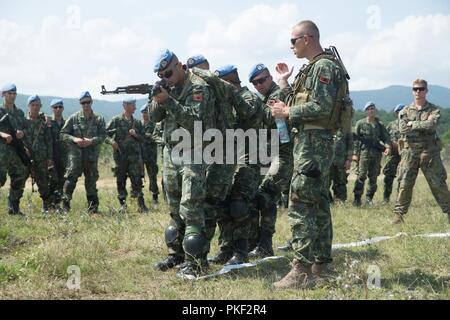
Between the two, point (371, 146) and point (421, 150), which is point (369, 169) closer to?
point (371, 146)

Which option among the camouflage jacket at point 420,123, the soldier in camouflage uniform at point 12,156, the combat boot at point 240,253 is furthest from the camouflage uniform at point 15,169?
the camouflage jacket at point 420,123

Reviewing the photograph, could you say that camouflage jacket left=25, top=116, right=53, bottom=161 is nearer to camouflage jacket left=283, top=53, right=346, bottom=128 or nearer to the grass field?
the grass field

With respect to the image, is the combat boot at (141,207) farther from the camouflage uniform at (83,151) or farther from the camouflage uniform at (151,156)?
the camouflage uniform at (151,156)

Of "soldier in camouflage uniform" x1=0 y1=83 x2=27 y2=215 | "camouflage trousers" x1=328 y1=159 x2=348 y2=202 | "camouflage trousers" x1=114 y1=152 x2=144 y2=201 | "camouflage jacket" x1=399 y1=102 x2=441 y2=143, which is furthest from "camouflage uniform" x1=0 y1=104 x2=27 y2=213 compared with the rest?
"camouflage jacket" x1=399 y1=102 x2=441 y2=143

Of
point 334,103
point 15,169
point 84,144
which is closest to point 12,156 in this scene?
point 15,169

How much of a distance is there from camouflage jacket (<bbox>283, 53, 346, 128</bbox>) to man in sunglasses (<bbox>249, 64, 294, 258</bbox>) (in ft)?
5.08

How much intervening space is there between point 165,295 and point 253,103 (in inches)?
98.4

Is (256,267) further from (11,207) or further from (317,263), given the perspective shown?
(11,207)

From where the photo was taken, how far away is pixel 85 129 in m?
10.9

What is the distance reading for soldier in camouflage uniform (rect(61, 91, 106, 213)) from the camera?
10.6 m

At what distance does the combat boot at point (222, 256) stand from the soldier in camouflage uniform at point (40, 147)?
5745mm

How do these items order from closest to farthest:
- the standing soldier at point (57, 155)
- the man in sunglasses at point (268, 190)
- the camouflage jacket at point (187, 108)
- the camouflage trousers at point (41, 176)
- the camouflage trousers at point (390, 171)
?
the camouflage jacket at point (187, 108) → the man in sunglasses at point (268, 190) → the camouflage trousers at point (41, 176) → the standing soldier at point (57, 155) → the camouflage trousers at point (390, 171)

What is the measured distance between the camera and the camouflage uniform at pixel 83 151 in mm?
10609

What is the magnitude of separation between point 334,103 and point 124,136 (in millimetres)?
7730
